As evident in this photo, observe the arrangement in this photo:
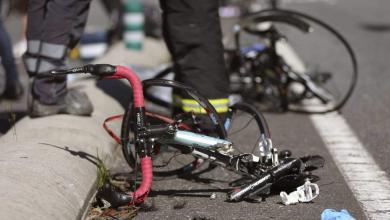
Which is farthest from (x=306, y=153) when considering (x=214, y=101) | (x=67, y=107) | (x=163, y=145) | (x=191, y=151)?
(x=67, y=107)

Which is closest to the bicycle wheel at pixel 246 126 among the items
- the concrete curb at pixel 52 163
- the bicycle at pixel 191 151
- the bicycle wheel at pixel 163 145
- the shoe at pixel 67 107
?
the bicycle at pixel 191 151

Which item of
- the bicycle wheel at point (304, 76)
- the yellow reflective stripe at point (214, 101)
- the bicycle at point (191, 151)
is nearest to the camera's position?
the bicycle at point (191, 151)

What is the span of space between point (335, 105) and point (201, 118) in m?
1.96

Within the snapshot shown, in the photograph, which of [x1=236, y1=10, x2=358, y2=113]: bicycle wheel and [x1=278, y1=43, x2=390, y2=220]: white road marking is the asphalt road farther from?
[x1=236, y1=10, x2=358, y2=113]: bicycle wheel

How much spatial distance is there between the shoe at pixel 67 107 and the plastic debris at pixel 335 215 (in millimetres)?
1935

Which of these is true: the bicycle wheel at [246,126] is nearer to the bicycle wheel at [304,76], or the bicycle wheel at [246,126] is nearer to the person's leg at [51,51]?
the person's leg at [51,51]

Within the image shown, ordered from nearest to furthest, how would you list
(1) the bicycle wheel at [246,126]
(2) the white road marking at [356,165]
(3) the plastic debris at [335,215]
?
1. (3) the plastic debris at [335,215]
2. (2) the white road marking at [356,165]
3. (1) the bicycle wheel at [246,126]

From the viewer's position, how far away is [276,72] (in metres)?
5.80

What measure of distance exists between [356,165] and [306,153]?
14.5 inches

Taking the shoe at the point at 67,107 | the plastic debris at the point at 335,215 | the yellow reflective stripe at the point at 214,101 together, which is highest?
the shoe at the point at 67,107

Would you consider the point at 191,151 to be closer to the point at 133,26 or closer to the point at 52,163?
the point at 52,163

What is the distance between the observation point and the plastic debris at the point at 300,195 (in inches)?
Answer: 150

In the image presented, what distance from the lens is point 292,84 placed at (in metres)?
6.12

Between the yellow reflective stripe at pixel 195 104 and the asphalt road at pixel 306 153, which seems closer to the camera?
the asphalt road at pixel 306 153
